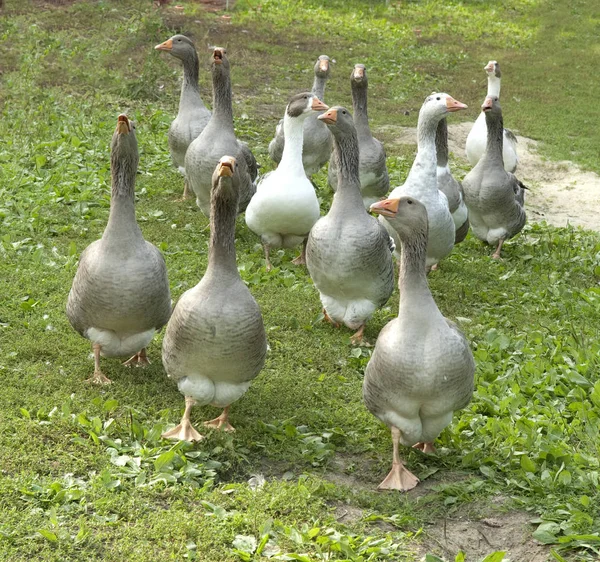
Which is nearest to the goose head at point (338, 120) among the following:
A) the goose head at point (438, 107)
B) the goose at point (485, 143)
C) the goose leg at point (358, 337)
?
the goose head at point (438, 107)

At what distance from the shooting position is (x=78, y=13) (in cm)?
1939

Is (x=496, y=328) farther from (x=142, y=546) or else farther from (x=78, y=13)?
(x=78, y=13)

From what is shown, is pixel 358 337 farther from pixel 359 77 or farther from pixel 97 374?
pixel 359 77

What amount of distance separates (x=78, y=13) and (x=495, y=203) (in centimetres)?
1268

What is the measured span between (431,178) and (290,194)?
4.30 feet

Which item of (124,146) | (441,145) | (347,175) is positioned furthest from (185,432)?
(441,145)

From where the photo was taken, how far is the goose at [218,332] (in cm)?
565

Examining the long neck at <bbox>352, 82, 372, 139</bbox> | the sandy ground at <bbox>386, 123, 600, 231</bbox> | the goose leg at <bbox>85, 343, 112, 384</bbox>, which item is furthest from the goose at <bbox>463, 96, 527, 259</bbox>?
the goose leg at <bbox>85, 343, 112, 384</bbox>

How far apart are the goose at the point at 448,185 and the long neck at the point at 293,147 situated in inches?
63.3

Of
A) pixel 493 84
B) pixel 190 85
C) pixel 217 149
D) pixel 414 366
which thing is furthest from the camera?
pixel 493 84

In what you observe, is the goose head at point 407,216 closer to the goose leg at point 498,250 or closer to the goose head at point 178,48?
the goose leg at point 498,250

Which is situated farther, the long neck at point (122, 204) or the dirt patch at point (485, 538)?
the long neck at point (122, 204)

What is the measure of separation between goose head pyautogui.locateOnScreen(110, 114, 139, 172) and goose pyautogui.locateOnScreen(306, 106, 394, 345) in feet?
5.76

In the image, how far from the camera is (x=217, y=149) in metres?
9.48
